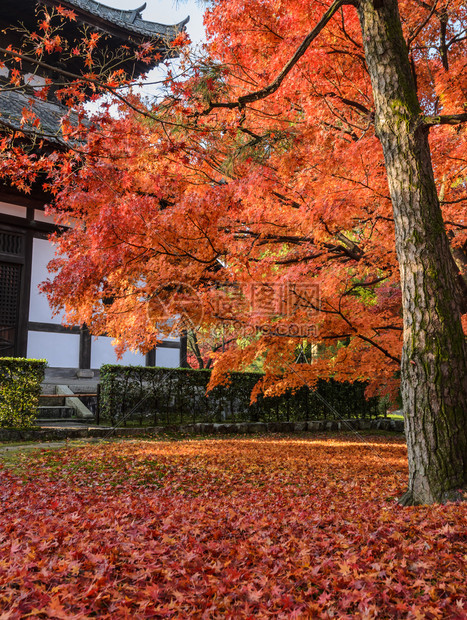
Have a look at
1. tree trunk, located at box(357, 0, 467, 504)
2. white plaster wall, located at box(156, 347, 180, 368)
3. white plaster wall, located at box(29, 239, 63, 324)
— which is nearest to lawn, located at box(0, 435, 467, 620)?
tree trunk, located at box(357, 0, 467, 504)

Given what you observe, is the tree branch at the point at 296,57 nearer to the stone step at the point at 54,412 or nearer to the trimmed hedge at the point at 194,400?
the trimmed hedge at the point at 194,400

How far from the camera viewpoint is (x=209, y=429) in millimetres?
11953

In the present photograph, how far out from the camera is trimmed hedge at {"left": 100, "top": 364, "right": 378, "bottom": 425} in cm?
1118

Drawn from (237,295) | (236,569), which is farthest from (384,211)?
(236,569)

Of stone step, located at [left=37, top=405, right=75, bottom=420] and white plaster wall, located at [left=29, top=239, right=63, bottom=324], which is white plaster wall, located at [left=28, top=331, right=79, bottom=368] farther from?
stone step, located at [left=37, top=405, right=75, bottom=420]

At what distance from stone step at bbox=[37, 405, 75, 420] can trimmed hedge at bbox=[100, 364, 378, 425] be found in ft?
2.71

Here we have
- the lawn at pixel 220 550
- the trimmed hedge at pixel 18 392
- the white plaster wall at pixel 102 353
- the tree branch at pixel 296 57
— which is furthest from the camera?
the white plaster wall at pixel 102 353

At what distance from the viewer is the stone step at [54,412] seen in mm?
10973

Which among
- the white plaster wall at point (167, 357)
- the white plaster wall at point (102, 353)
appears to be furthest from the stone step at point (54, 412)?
the white plaster wall at point (167, 357)

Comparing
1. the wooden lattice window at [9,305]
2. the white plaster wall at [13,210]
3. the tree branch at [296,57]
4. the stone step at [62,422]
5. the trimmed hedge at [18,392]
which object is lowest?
the stone step at [62,422]

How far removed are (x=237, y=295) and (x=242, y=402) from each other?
613 cm

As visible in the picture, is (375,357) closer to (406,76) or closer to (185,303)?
(185,303)

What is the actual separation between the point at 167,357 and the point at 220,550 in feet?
37.4

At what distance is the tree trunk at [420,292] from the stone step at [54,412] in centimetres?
900
